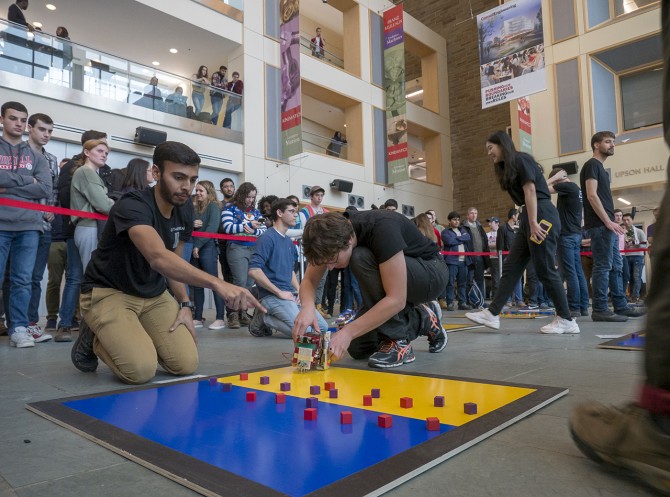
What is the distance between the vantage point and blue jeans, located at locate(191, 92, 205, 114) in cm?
1042

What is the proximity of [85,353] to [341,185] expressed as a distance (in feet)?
35.5

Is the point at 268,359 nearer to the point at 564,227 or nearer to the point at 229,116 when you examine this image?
the point at 564,227

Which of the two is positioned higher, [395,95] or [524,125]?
[395,95]

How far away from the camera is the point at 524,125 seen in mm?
12773

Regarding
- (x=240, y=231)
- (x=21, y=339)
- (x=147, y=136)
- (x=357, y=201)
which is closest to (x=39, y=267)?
(x=21, y=339)

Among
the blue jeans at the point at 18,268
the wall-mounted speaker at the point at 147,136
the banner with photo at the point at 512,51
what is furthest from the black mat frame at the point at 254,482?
the banner with photo at the point at 512,51

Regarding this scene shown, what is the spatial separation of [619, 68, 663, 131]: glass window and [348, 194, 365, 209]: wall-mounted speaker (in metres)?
7.13

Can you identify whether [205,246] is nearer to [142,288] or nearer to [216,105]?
[142,288]

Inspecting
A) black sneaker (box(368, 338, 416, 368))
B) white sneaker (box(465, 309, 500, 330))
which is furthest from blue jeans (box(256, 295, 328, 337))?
black sneaker (box(368, 338, 416, 368))

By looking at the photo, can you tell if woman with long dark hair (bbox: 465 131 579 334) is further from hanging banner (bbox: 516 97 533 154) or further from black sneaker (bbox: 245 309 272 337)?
hanging banner (bbox: 516 97 533 154)

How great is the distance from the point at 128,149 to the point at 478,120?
38.9ft

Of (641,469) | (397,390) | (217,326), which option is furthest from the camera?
(217,326)

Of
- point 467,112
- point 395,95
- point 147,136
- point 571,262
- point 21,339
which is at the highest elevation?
point 467,112

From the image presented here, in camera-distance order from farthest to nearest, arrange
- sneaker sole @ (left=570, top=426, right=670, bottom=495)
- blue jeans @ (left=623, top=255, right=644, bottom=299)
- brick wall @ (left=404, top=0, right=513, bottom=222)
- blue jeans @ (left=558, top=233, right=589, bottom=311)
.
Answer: brick wall @ (left=404, top=0, right=513, bottom=222) → blue jeans @ (left=623, top=255, right=644, bottom=299) → blue jeans @ (left=558, top=233, right=589, bottom=311) → sneaker sole @ (left=570, top=426, right=670, bottom=495)
